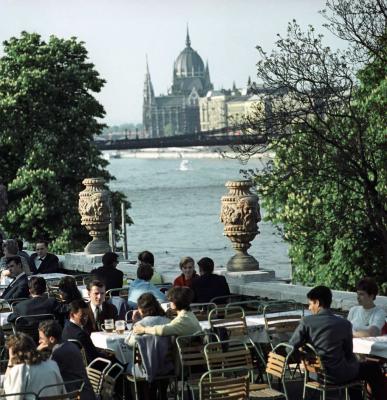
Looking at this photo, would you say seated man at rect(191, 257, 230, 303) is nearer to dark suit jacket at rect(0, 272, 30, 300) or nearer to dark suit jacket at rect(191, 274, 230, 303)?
dark suit jacket at rect(191, 274, 230, 303)

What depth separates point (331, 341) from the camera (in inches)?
367

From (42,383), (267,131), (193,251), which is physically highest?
(267,131)

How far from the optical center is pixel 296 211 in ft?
92.8

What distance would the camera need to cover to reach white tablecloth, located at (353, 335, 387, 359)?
9828mm

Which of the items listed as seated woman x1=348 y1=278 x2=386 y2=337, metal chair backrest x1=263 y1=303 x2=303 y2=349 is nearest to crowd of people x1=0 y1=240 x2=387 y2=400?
seated woman x1=348 y1=278 x2=386 y2=337

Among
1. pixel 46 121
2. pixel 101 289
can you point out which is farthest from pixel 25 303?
pixel 46 121

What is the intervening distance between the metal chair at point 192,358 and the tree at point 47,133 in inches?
895

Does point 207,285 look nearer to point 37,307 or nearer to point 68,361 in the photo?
point 37,307

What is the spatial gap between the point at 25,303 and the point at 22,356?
3.19 meters

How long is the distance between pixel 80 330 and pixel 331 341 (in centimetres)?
182

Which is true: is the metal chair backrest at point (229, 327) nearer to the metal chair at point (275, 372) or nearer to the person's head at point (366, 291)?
the person's head at point (366, 291)

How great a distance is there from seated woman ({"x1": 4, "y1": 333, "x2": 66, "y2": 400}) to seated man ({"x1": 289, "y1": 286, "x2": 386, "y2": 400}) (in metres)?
2.05

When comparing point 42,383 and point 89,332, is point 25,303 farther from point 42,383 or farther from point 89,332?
point 42,383

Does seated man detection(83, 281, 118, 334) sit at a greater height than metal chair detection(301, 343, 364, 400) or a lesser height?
greater
